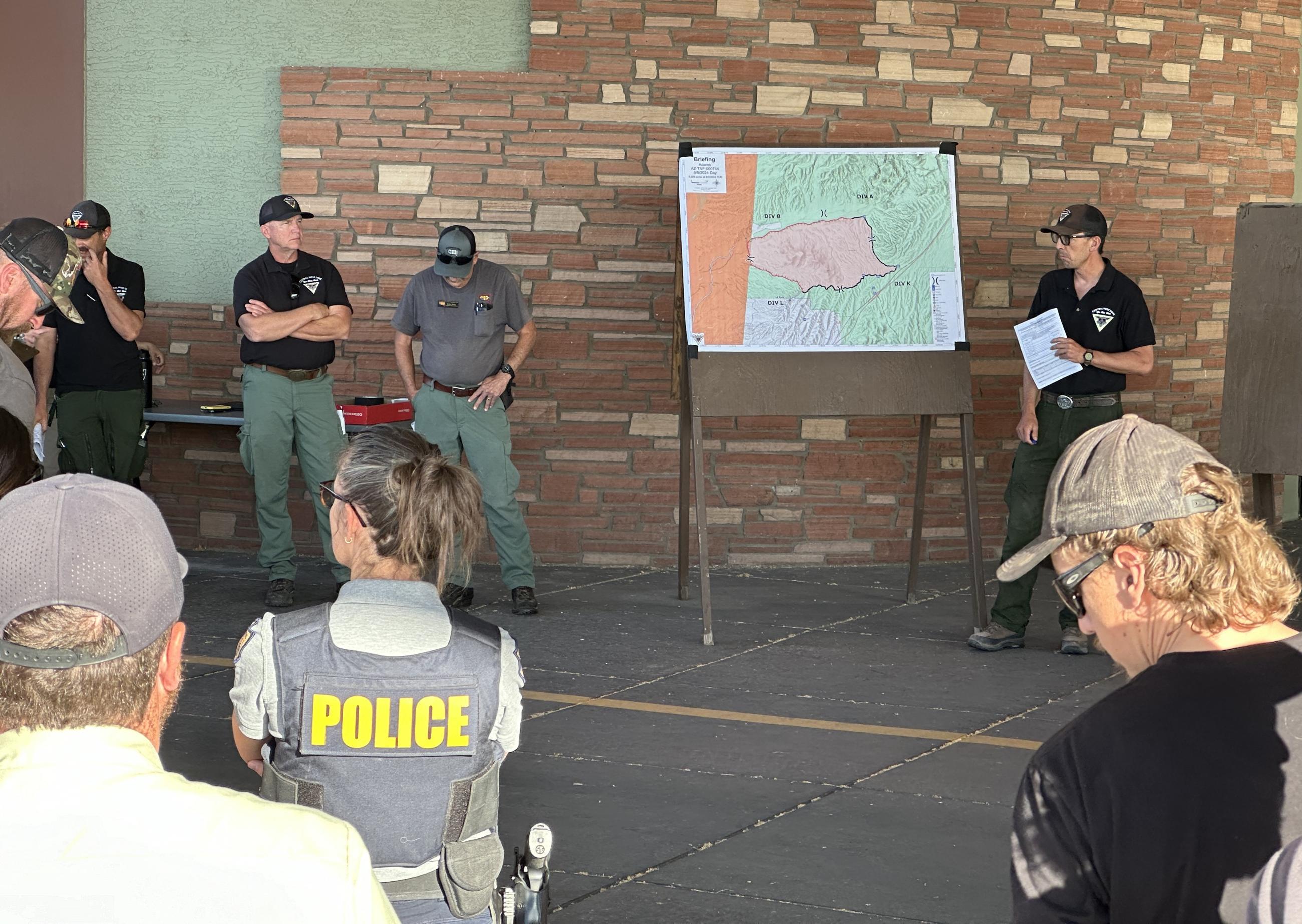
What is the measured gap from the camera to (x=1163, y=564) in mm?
1886

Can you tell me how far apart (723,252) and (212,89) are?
11.2ft

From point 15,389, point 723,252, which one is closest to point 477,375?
point 723,252

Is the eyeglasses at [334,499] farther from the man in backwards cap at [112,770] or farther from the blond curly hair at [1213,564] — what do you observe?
the blond curly hair at [1213,564]

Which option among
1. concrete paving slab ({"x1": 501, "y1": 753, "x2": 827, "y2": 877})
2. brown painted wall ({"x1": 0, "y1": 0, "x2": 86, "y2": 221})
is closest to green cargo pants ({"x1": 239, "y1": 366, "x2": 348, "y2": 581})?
brown painted wall ({"x1": 0, "y1": 0, "x2": 86, "y2": 221})

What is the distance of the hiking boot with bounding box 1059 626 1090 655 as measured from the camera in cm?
684

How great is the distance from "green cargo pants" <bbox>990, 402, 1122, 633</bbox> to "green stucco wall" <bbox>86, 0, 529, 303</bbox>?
3.69 m

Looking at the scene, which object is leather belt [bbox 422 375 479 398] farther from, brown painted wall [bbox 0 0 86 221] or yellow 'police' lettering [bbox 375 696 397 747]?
yellow 'police' lettering [bbox 375 696 397 747]

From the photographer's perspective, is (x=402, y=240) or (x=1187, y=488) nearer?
(x=1187, y=488)

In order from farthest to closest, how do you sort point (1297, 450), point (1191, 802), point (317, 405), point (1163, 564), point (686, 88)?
point (686, 88) → point (317, 405) → point (1297, 450) → point (1163, 564) → point (1191, 802)

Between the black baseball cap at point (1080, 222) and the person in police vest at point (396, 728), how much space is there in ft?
15.8

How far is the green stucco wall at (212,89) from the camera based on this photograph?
8531mm

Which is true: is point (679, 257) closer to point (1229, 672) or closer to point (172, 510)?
point (172, 510)

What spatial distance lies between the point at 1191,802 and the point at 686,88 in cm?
725

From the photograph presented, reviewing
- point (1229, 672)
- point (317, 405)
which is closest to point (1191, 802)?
point (1229, 672)
